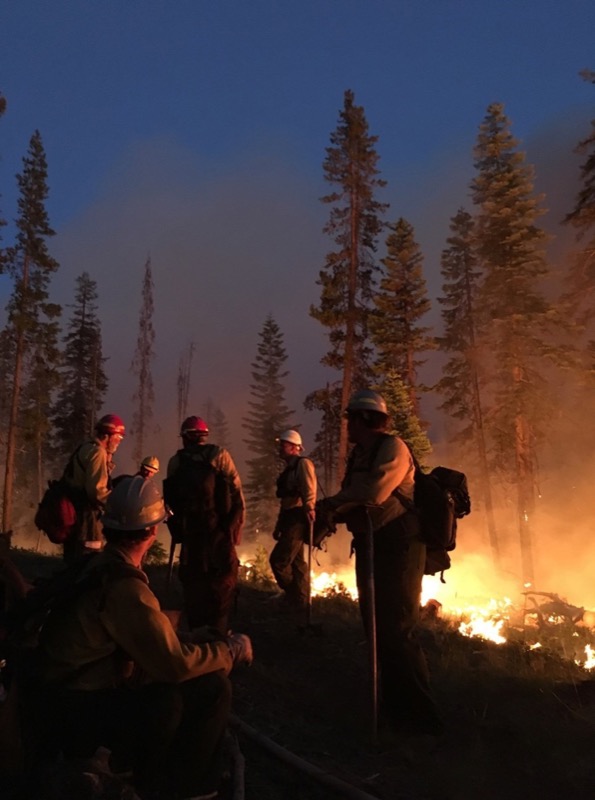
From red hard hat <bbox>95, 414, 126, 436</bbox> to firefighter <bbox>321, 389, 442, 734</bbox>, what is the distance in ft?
9.12

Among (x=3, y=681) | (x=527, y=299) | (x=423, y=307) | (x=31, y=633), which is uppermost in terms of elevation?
(x=423, y=307)

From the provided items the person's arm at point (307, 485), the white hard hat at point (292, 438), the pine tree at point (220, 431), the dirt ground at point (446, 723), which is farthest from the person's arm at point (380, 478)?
the pine tree at point (220, 431)

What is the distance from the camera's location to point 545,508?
42.8 metres

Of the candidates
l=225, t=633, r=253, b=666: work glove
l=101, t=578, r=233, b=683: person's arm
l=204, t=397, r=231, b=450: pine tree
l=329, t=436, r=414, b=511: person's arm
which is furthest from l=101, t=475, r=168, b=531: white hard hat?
l=204, t=397, r=231, b=450: pine tree

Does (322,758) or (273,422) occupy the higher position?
(273,422)

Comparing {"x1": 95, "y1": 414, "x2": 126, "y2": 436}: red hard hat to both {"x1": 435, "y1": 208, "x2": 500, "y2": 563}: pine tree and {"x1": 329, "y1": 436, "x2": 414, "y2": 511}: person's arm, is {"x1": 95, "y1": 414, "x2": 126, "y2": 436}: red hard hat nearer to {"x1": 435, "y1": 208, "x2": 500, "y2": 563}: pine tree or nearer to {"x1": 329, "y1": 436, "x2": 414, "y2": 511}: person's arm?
{"x1": 329, "y1": 436, "x2": 414, "y2": 511}: person's arm

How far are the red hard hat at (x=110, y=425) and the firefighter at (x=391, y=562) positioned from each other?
2.78 meters

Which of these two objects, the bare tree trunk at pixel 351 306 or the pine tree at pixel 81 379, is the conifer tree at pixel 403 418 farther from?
the pine tree at pixel 81 379

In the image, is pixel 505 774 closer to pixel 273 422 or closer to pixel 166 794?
pixel 166 794

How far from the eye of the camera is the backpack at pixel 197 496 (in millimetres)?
6414

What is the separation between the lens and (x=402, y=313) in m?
33.6

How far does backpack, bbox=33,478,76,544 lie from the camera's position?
21.0 ft

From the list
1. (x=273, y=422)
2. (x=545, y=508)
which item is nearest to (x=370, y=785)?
(x=545, y=508)

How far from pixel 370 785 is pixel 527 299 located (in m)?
24.8
